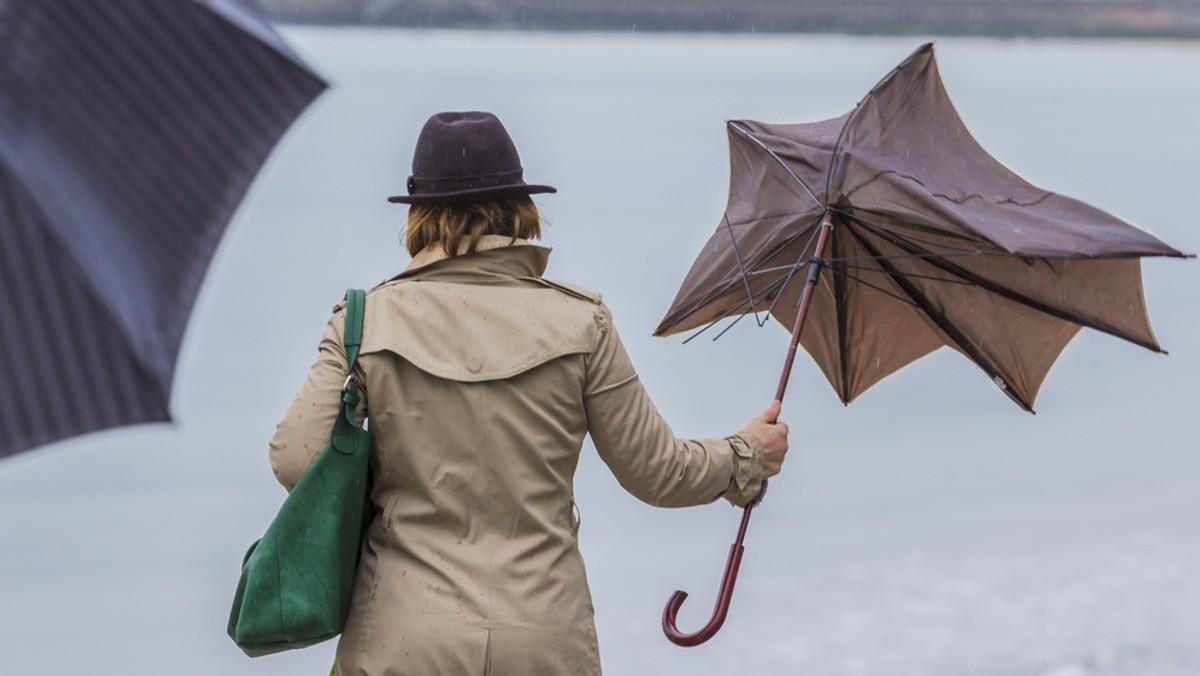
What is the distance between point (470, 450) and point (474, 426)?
0.03 m

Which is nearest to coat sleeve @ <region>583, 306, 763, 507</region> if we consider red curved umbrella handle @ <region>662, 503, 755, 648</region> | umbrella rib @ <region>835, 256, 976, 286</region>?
red curved umbrella handle @ <region>662, 503, 755, 648</region>

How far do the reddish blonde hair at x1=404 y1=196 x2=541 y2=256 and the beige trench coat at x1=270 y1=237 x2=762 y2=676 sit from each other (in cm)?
2

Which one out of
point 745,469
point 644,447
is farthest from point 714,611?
point 644,447

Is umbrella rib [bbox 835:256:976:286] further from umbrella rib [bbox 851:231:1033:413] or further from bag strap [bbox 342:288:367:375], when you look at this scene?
bag strap [bbox 342:288:367:375]

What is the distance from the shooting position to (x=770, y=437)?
106 inches

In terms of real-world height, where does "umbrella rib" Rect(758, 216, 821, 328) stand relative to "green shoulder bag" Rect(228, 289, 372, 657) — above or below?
above

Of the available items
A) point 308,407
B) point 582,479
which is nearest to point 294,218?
point 582,479

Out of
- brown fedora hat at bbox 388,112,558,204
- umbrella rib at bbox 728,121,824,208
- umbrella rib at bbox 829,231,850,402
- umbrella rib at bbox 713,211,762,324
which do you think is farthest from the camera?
umbrella rib at bbox 829,231,850,402

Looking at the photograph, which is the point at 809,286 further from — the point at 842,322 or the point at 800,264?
the point at 842,322

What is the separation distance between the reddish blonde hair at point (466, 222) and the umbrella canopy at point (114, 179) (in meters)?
0.24

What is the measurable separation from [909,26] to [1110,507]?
666 cm

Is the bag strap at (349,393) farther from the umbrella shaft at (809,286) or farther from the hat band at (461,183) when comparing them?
the umbrella shaft at (809,286)

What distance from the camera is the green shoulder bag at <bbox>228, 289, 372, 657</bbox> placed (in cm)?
234

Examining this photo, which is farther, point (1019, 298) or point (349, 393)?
point (1019, 298)
